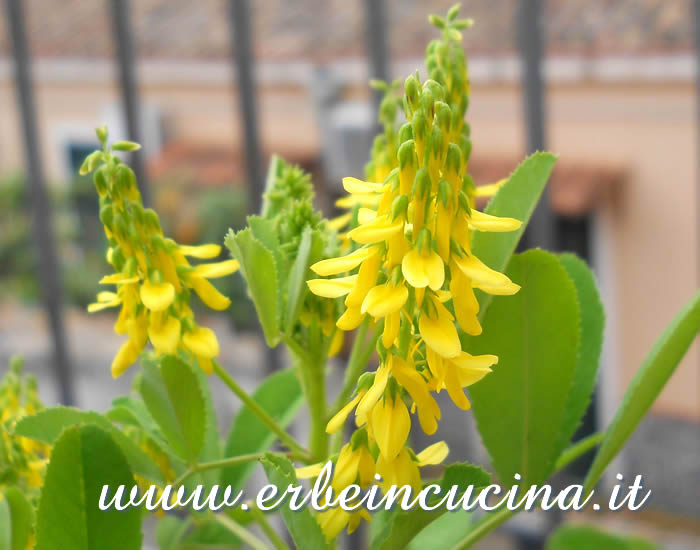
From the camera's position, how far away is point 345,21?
5.04m

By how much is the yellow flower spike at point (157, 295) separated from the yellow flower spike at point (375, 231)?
0.08m

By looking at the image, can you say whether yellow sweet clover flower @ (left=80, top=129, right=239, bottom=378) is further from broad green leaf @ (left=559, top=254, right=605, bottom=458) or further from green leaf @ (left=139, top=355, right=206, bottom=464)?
broad green leaf @ (left=559, top=254, right=605, bottom=458)

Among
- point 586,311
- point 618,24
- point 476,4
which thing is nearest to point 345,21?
point 476,4

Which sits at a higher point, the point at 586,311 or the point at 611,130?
the point at 586,311

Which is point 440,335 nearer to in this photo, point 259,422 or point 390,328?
point 390,328

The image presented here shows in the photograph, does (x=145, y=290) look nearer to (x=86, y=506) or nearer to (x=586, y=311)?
(x=86, y=506)

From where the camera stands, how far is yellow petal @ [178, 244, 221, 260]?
30 centimetres

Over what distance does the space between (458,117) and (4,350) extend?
5.19 metres

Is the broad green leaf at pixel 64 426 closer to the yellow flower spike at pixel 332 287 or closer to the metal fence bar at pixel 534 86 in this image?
the yellow flower spike at pixel 332 287

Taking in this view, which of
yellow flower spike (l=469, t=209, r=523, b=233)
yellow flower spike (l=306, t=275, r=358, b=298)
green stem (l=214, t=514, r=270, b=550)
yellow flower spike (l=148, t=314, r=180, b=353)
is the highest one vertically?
yellow flower spike (l=469, t=209, r=523, b=233)

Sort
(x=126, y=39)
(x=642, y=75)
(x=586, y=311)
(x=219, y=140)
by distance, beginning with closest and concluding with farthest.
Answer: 1. (x=586, y=311)
2. (x=126, y=39)
3. (x=642, y=75)
4. (x=219, y=140)

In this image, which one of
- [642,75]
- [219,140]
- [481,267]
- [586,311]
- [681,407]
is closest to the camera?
[481,267]

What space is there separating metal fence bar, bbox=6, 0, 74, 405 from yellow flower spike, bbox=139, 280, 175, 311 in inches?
24.6

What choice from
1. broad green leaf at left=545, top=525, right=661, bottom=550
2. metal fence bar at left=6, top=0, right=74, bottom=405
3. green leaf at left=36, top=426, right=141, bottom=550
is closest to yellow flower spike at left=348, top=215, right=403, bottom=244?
green leaf at left=36, top=426, right=141, bottom=550
